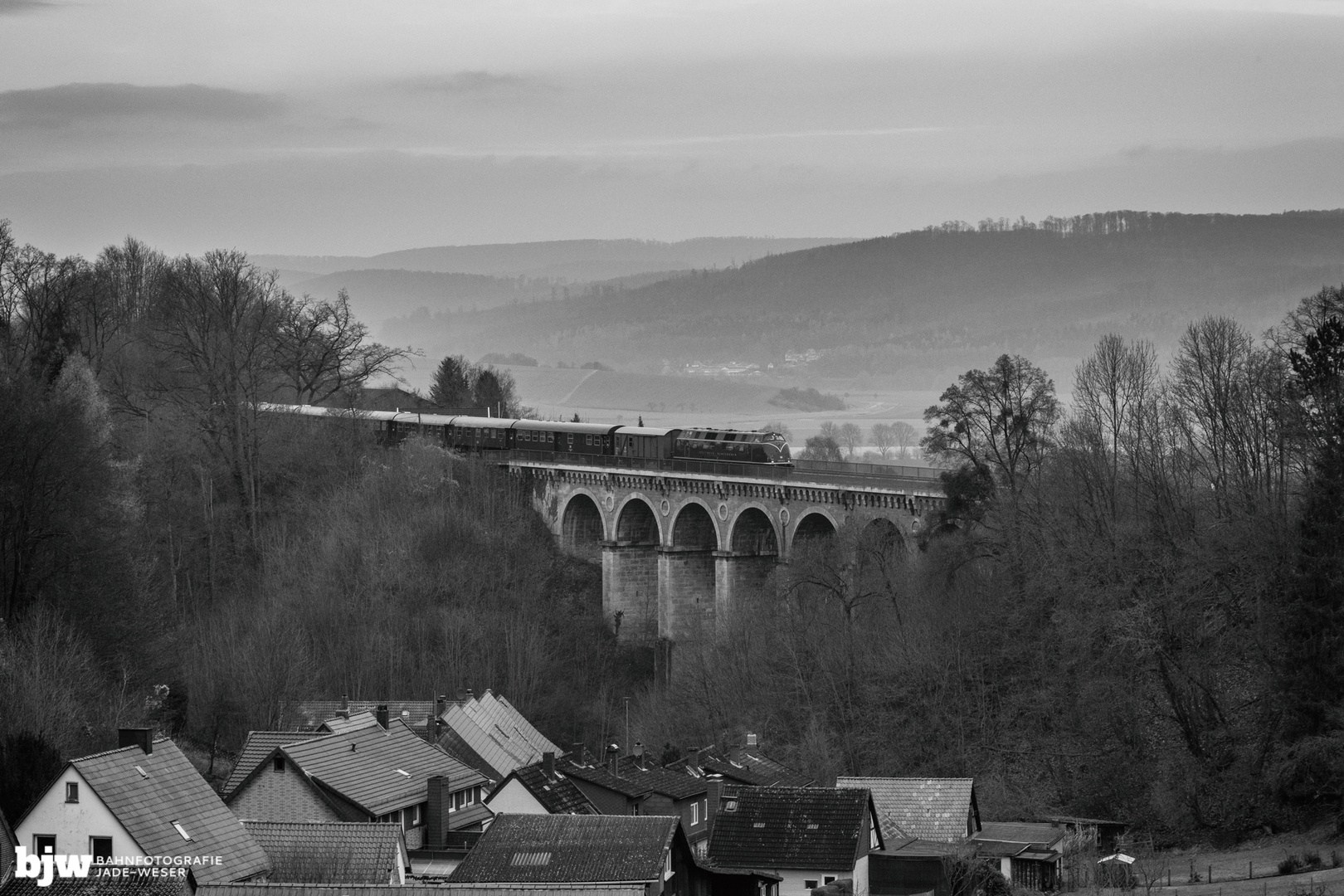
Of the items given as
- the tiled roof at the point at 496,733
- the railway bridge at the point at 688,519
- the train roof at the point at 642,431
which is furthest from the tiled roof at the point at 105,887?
the train roof at the point at 642,431

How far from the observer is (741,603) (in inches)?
3499

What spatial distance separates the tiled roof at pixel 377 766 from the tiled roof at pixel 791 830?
6.82 metres

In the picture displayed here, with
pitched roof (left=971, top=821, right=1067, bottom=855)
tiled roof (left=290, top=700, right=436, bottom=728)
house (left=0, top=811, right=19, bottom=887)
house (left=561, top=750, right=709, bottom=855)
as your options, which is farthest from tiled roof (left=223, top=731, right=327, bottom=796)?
pitched roof (left=971, top=821, right=1067, bottom=855)

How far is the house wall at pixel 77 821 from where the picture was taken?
32688 mm

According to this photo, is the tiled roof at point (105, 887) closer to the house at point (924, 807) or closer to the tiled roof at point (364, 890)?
the tiled roof at point (364, 890)

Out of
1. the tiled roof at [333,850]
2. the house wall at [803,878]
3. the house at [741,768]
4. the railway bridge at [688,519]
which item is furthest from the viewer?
the railway bridge at [688,519]

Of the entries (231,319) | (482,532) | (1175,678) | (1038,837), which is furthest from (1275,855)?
(231,319)

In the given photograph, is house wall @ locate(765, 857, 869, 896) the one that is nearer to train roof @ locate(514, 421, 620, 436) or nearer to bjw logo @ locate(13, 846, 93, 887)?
bjw logo @ locate(13, 846, 93, 887)

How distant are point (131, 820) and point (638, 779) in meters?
17.7

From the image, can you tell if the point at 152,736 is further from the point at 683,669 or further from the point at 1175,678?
the point at 683,669

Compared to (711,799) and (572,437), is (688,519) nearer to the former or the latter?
(572,437)

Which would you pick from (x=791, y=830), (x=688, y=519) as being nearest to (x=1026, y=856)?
(x=791, y=830)

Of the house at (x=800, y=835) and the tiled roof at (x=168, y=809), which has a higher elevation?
the tiled roof at (x=168, y=809)

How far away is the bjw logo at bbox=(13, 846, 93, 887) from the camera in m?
29.2
